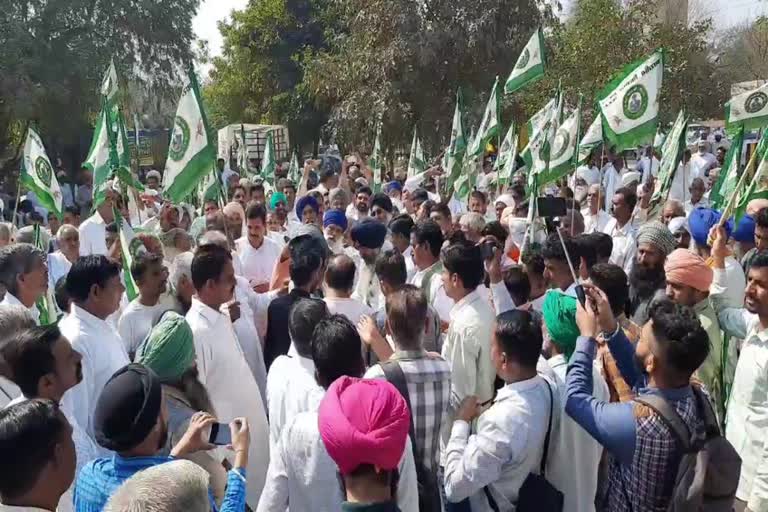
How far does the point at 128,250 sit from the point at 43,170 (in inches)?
111

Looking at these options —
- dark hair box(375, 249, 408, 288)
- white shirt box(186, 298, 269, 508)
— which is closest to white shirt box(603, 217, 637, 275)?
dark hair box(375, 249, 408, 288)

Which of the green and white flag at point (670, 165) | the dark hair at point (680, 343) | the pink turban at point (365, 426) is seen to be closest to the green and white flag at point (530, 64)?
the green and white flag at point (670, 165)

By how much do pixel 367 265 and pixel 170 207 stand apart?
262cm

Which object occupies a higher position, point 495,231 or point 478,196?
point 478,196

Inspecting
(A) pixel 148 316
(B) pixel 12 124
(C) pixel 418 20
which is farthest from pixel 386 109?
(A) pixel 148 316

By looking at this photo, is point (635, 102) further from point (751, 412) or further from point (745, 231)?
point (751, 412)

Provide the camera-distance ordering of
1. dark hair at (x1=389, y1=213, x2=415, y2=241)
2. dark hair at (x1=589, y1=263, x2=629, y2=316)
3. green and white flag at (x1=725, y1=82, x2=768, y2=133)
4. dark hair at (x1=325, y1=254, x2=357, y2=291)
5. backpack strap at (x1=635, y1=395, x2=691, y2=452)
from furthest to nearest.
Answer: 1. green and white flag at (x1=725, y1=82, x2=768, y2=133)
2. dark hair at (x1=389, y1=213, x2=415, y2=241)
3. dark hair at (x1=325, y1=254, x2=357, y2=291)
4. dark hair at (x1=589, y1=263, x2=629, y2=316)
5. backpack strap at (x1=635, y1=395, x2=691, y2=452)

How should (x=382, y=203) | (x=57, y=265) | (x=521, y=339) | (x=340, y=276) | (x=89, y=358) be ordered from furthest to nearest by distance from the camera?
(x=382, y=203)
(x=57, y=265)
(x=340, y=276)
(x=89, y=358)
(x=521, y=339)

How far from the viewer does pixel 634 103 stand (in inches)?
271

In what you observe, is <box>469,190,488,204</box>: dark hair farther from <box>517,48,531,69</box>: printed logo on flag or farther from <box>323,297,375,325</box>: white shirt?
<box>323,297,375,325</box>: white shirt

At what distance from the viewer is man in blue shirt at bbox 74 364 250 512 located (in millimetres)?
2363

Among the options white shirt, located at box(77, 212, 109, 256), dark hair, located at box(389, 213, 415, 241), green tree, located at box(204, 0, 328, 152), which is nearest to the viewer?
dark hair, located at box(389, 213, 415, 241)

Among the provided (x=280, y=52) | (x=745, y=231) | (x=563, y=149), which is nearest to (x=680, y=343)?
(x=745, y=231)

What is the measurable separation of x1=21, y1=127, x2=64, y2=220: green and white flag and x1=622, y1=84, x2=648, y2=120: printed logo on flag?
17.9 ft
